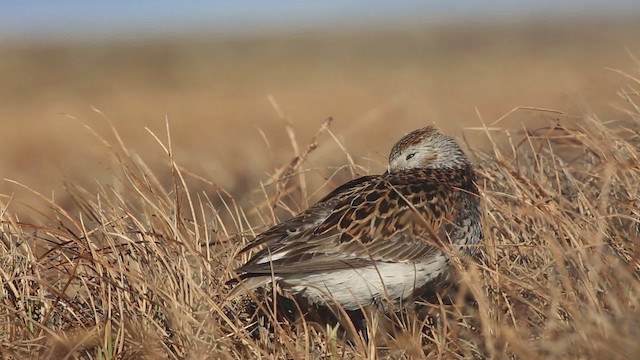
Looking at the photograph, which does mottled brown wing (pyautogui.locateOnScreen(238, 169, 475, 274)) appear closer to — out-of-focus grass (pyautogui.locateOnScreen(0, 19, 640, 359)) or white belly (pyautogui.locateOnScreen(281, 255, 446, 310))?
white belly (pyautogui.locateOnScreen(281, 255, 446, 310))

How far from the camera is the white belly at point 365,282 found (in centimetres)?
591

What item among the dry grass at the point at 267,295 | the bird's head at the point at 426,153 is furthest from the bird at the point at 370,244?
the bird's head at the point at 426,153

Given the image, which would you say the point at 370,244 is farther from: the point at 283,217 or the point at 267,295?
the point at 283,217

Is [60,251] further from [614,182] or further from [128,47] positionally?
[128,47]

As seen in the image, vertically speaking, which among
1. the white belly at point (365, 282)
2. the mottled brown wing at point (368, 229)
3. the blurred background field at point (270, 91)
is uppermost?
the mottled brown wing at point (368, 229)

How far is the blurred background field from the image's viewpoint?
15.4 m

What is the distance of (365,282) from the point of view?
19.4ft

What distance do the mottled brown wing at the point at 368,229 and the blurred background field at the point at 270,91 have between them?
1053 mm

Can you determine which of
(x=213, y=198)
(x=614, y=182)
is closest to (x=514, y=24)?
(x=213, y=198)

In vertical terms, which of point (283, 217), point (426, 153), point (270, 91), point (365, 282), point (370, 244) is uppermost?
point (426, 153)

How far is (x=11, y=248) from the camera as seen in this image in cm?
603

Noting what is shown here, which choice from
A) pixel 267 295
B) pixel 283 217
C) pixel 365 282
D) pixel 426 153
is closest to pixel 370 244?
pixel 365 282

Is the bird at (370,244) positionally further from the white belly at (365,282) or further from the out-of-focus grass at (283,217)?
the out-of-focus grass at (283,217)

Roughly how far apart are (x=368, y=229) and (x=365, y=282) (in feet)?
1.24
